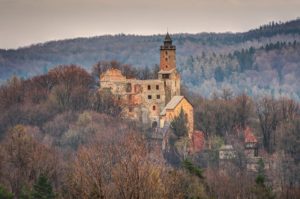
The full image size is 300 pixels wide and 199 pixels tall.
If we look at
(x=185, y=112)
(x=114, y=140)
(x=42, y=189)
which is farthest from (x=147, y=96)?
(x=42, y=189)

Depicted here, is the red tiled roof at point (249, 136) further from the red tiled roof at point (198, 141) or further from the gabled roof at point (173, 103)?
the gabled roof at point (173, 103)

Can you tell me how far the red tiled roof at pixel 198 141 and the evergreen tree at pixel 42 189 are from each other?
115 feet

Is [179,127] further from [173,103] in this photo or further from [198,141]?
[173,103]

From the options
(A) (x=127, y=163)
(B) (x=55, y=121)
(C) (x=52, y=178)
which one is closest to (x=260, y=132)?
(B) (x=55, y=121)

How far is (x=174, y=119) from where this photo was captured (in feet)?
336

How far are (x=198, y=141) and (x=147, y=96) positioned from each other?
7.26m

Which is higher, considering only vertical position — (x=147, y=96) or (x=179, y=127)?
(x=147, y=96)

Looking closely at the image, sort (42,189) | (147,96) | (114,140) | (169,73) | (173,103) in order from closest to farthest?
(42,189) → (114,140) → (173,103) → (147,96) → (169,73)

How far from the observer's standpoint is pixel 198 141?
102750 mm

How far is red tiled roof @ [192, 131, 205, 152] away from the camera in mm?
100938

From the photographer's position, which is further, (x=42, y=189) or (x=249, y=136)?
(x=249, y=136)

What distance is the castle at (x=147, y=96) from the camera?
348ft

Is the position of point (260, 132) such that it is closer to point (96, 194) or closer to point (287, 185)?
point (287, 185)

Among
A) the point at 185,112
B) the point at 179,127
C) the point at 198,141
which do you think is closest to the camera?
the point at 179,127
